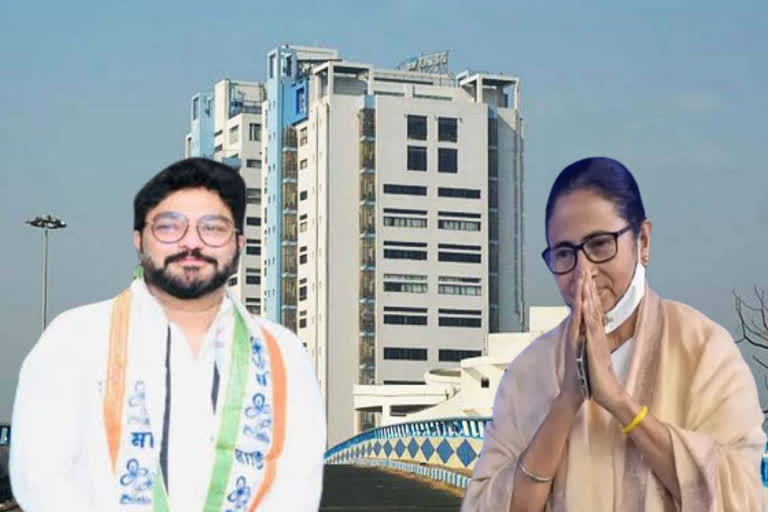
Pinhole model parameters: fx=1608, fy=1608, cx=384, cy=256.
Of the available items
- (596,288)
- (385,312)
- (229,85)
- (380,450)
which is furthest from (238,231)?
(229,85)

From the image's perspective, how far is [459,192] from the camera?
12062 cm

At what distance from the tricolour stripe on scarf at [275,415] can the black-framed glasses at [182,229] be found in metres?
0.28

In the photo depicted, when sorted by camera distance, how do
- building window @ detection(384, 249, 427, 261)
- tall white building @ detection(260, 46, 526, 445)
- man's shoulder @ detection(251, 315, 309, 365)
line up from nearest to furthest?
man's shoulder @ detection(251, 315, 309, 365)
tall white building @ detection(260, 46, 526, 445)
building window @ detection(384, 249, 427, 261)

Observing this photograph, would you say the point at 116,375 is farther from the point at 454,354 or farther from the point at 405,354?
the point at 454,354

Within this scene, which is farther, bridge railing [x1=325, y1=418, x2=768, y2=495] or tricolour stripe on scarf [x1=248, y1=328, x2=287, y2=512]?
bridge railing [x1=325, y1=418, x2=768, y2=495]

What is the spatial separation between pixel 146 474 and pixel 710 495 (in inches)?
50.9

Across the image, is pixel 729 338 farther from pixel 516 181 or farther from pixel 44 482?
pixel 516 181

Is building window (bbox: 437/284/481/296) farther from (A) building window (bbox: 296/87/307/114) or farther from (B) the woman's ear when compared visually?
(B) the woman's ear

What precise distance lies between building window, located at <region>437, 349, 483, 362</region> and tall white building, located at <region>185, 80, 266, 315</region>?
80.2 feet

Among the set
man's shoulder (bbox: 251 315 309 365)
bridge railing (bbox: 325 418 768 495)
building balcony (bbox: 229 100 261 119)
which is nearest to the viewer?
man's shoulder (bbox: 251 315 309 365)

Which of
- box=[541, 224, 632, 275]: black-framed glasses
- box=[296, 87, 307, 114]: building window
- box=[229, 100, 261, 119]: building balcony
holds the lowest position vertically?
box=[541, 224, 632, 275]: black-framed glasses

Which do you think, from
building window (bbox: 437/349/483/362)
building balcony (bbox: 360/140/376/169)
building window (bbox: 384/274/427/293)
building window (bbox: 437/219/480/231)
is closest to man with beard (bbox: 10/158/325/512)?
building window (bbox: 437/349/483/362)

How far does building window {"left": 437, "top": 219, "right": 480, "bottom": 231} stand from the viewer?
120 meters

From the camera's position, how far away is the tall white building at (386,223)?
11475 cm
